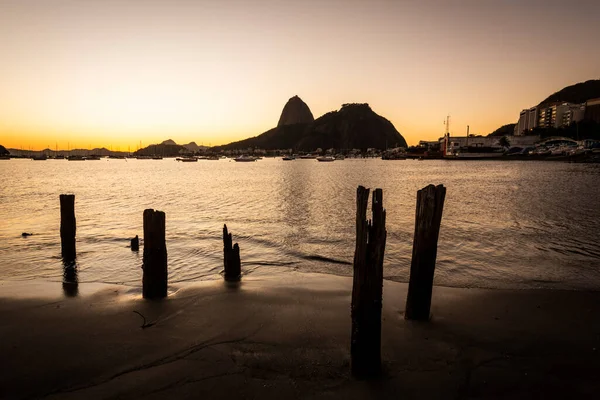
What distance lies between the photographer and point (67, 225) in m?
Result: 12.2

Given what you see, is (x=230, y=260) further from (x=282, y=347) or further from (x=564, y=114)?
(x=564, y=114)

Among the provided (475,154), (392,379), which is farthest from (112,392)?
(475,154)

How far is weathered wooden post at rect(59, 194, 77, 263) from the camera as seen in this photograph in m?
11.9

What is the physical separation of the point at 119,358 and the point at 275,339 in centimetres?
254

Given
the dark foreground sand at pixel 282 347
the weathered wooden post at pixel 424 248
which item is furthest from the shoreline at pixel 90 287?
the weathered wooden post at pixel 424 248

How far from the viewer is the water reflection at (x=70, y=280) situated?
921 cm

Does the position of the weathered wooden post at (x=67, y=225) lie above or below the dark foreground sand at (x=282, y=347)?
above

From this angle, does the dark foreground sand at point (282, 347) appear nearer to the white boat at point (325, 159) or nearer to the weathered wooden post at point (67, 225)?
the weathered wooden post at point (67, 225)

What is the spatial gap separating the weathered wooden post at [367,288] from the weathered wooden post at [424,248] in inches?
72.3

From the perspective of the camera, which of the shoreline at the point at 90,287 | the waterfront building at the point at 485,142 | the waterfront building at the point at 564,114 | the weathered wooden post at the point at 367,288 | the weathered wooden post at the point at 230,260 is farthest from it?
the waterfront building at the point at 564,114

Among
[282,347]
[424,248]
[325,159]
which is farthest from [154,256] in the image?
[325,159]

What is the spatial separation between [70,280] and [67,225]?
250 centimetres

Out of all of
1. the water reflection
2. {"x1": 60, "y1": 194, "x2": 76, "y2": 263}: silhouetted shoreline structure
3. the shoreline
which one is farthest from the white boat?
the shoreline

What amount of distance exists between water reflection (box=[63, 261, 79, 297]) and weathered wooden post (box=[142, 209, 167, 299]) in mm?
2272
